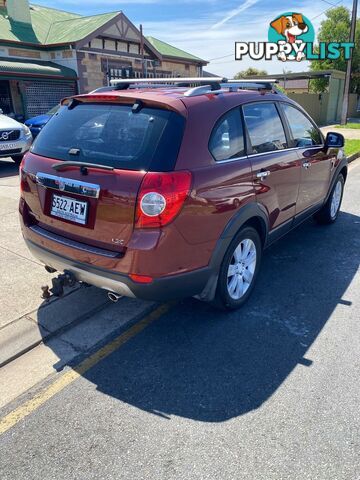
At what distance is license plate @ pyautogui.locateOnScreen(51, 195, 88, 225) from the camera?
2795mm

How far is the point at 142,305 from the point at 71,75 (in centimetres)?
1984

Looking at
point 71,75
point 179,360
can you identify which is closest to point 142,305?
point 179,360

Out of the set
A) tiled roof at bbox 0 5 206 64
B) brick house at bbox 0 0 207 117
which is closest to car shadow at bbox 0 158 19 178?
brick house at bbox 0 0 207 117

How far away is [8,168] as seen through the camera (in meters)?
10.0

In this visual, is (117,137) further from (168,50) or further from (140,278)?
(168,50)

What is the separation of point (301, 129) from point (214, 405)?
322 centimetres

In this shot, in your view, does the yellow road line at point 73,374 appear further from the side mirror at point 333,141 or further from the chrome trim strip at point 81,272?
the side mirror at point 333,141

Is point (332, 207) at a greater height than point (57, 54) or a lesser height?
lesser

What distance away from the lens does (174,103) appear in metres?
2.74

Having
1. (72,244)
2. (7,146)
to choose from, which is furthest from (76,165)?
(7,146)

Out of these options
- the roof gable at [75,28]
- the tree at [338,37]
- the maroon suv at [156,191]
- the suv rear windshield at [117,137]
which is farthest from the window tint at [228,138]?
the tree at [338,37]

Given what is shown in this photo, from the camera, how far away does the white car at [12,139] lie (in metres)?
9.02

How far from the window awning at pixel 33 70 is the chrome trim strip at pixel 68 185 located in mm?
16639

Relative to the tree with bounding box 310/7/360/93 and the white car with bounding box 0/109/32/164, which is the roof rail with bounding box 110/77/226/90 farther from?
the tree with bounding box 310/7/360/93
